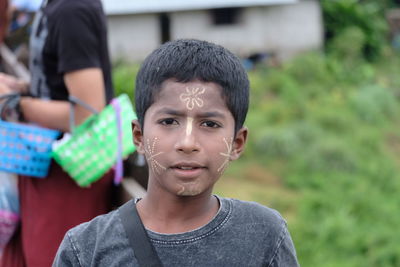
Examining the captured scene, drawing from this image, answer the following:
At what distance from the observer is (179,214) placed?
1606 millimetres

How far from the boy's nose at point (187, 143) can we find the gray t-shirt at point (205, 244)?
7.4 inches

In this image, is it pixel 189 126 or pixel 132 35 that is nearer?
pixel 189 126

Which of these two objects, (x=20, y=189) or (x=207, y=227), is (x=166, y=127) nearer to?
(x=207, y=227)

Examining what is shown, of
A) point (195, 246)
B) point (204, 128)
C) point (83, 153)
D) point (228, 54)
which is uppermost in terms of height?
point (228, 54)

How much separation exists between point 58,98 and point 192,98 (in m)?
0.99

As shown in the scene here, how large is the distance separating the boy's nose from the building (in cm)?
1147

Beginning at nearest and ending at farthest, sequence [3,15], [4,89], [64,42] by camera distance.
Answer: [64,42]
[4,89]
[3,15]

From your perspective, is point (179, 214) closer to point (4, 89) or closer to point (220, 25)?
point (4, 89)

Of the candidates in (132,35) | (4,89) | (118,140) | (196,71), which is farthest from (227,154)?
(132,35)

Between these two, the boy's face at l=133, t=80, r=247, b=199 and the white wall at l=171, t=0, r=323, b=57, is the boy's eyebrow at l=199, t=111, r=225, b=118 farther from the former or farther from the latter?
the white wall at l=171, t=0, r=323, b=57

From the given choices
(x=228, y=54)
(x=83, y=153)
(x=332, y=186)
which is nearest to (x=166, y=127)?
(x=228, y=54)

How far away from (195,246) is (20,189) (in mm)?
1080

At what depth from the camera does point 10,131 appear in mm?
2344

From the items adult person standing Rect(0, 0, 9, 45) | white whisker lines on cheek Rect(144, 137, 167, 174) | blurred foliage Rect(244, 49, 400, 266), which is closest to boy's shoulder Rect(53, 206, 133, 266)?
white whisker lines on cheek Rect(144, 137, 167, 174)
